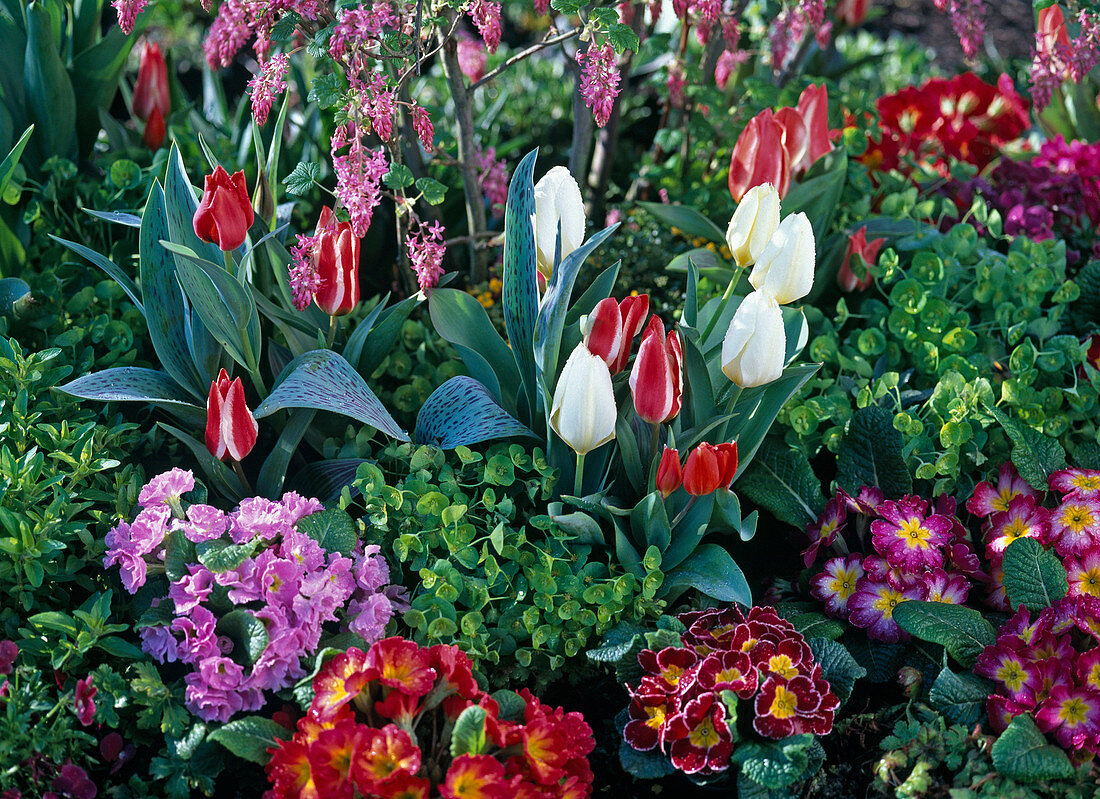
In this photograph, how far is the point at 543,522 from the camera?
61.7 inches

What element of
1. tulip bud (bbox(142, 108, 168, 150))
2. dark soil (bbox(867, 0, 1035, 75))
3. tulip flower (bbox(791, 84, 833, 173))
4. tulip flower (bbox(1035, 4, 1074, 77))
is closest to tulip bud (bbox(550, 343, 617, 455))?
tulip flower (bbox(791, 84, 833, 173))

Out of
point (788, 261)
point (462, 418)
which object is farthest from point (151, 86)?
point (788, 261)

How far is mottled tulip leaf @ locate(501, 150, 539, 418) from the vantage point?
5.66ft

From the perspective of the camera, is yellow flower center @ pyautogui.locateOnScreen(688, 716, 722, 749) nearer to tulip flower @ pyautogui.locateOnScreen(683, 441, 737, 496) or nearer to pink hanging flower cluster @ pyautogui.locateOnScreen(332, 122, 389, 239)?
tulip flower @ pyautogui.locateOnScreen(683, 441, 737, 496)

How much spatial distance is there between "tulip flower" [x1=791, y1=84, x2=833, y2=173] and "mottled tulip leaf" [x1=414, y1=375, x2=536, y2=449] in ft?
3.08

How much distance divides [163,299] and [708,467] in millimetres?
1010

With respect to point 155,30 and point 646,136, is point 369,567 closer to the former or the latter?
point 646,136

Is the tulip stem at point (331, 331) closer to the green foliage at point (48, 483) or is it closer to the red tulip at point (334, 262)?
the red tulip at point (334, 262)

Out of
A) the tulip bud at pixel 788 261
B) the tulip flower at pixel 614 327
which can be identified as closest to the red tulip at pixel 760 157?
the tulip bud at pixel 788 261

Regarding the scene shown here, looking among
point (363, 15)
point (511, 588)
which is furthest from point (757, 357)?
point (363, 15)

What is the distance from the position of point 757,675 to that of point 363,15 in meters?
1.16

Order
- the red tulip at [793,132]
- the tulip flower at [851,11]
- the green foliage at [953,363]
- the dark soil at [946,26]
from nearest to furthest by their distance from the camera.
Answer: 1. the green foliage at [953,363]
2. the red tulip at [793,132]
3. the tulip flower at [851,11]
4. the dark soil at [946,26]

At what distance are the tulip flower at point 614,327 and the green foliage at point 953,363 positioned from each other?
0.51 m

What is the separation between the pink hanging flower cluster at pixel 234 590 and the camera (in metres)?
1.37
